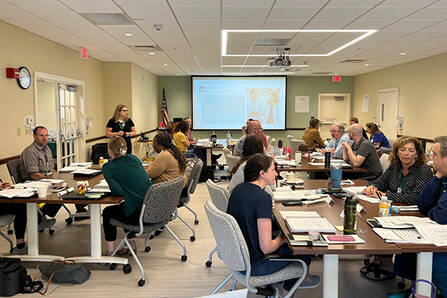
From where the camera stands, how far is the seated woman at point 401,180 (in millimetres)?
3029

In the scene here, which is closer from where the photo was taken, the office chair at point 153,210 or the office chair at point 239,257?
the office chair at point 239,257

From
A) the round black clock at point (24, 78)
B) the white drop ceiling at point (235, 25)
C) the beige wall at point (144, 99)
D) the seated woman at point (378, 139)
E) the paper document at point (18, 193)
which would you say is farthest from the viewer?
the beige wall at point (144, 99)

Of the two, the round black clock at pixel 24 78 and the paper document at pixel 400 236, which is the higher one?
the round black clock at pixel 24 78

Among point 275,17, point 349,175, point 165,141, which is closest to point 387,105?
point 349,175

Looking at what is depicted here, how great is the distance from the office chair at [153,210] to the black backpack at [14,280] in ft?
2.30

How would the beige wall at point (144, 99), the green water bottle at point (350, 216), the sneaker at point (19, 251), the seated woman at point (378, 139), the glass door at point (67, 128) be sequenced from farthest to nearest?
the beige wall at point (144, 99) < the seated woman at point (378, 139) < the glass door at point (67, 128) < the sneaker at point (19, 251) < the green water bottle at point (350, 216)

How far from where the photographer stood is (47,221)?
4219mm

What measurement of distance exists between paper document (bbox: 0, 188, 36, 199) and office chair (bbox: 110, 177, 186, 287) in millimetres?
738

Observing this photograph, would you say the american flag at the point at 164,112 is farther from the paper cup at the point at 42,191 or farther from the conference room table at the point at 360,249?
the conference room table at the point at 360,249

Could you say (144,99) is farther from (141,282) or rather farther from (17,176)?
(141,282)

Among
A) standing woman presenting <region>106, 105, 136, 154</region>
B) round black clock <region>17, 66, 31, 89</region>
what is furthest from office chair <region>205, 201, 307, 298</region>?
standing woman presenting <region>106, 105, 136, 154</region>

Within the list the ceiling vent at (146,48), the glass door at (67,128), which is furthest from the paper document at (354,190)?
the glass door at (67,128)

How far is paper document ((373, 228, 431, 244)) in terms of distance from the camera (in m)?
2.12

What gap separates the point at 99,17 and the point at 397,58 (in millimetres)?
6679
